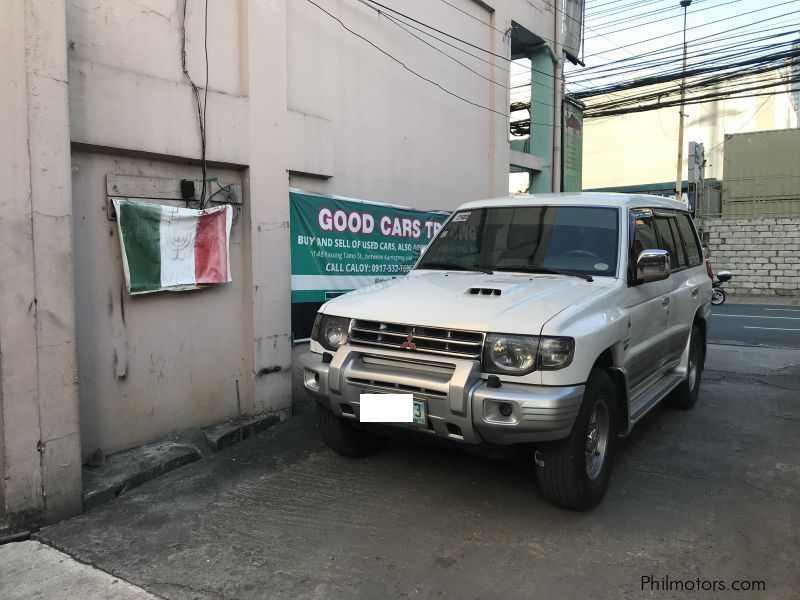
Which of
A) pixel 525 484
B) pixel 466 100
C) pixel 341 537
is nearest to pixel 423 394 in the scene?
pixel 341 537

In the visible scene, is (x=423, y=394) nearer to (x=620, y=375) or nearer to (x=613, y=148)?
(x=620, y=375)

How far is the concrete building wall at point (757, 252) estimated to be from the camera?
68.3 ft

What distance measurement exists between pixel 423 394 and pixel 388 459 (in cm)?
137

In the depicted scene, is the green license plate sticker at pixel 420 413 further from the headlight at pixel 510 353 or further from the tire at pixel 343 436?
the tire at pixel 343 436

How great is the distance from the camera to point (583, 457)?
11.6 ft

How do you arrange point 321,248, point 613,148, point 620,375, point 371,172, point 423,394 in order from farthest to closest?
point 613,148 → point 371,172 → point 321,248 → point 620,375 → point 423,394

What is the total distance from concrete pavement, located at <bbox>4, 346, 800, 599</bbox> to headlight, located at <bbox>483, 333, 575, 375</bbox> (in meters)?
0.95

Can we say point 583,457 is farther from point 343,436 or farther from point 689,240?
point 689,240

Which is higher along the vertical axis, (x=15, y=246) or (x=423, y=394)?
(x=15, y=246)

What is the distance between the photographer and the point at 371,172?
7.11 meters

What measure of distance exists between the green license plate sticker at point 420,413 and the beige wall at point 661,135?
28463 mm

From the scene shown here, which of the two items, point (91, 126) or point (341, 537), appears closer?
point (341, 537)

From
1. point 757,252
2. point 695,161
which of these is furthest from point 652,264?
point 757,252

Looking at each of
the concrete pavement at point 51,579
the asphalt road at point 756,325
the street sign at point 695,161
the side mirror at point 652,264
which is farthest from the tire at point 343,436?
the street sign at point 695,161
